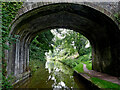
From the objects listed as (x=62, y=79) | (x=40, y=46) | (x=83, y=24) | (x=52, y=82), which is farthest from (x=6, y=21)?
(x=40, y=46)

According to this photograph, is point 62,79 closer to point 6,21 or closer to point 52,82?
point 52,82

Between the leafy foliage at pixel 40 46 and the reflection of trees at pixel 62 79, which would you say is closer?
the reflection of trees at pixel 62 79

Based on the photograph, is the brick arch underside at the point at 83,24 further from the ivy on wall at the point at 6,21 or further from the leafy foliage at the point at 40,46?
the leafy foliage at the point at 40,46

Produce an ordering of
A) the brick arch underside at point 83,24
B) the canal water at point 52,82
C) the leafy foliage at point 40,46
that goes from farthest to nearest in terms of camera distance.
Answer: the leafy foliage at point 40,46, the canal water at point 52,82, the brick arch underside at point 83,24

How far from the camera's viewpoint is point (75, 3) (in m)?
5.60

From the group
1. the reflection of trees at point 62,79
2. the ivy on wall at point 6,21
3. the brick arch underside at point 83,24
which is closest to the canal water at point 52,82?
the reflection of trees at point 62,79

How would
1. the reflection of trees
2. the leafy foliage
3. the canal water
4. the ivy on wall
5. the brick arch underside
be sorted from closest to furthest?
1. the ivy on wall
2. the brick arch underside
3. the canal water
4. the reflection of trees
5. the leafy foliage

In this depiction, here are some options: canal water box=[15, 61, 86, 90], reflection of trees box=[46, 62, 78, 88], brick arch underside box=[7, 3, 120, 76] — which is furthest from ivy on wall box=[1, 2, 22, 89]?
reflection of trees box=[46, 62, 78, 88]

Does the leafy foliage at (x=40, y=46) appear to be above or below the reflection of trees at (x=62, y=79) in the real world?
above

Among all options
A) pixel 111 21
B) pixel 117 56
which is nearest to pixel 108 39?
pixel 117 56

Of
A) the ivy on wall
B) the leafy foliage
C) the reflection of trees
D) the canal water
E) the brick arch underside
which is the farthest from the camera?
the leafy foliage

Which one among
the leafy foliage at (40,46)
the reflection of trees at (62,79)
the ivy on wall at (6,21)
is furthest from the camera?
the leafy foliage at (40,46)

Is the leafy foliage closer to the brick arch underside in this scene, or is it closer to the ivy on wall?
the brick arch underside

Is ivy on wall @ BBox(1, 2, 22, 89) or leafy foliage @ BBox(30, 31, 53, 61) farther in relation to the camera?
leafy foliage @ BBox(30, 31, 53, 61)
